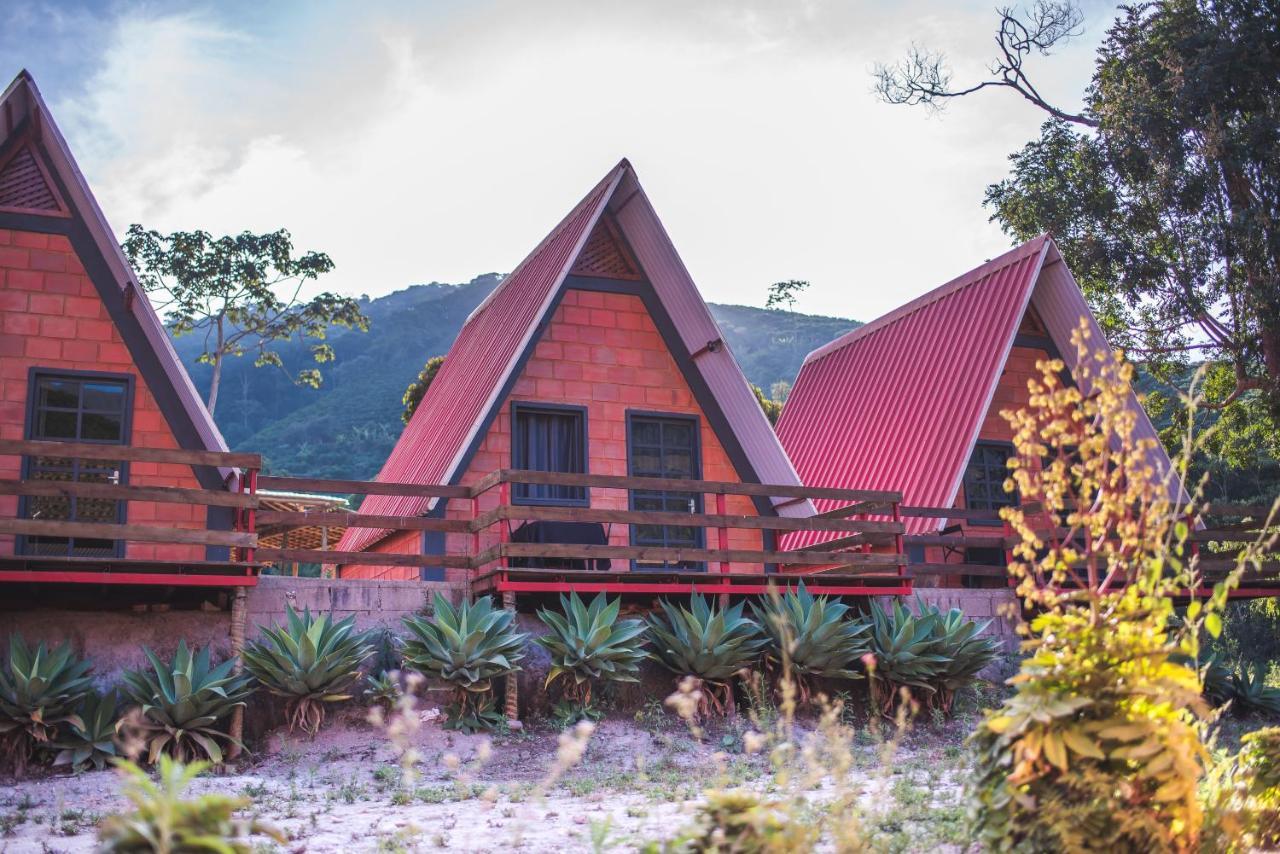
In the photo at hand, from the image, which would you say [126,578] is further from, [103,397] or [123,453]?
[103,397]

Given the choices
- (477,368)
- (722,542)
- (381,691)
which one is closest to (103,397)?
(477,368)

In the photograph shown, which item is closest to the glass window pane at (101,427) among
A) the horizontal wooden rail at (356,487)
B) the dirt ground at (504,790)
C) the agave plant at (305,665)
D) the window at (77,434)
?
the window at (77,434)

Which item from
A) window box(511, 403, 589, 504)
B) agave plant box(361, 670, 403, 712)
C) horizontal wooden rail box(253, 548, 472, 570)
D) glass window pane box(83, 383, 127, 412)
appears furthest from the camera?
window box(511, 403, 589, 504)

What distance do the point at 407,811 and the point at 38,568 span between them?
4926 millimetres

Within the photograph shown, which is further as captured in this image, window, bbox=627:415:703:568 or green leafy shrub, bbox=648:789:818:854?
window, bbox=627:415:703:568

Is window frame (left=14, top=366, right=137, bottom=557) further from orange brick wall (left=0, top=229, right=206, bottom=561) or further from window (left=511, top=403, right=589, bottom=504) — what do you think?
window (left=511, top=403, right=589, bottom=504)

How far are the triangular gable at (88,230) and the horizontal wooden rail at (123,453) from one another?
1.64 metres

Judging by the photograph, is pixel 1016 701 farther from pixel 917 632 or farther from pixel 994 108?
pixel 994 108

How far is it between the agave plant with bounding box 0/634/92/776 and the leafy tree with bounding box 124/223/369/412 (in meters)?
24.0

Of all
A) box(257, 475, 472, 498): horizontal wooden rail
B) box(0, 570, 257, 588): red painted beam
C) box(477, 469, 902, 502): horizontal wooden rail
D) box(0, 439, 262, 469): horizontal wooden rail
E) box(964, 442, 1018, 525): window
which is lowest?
box(0, 570, 257, 588): red painted beam

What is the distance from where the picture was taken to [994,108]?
28.8 m

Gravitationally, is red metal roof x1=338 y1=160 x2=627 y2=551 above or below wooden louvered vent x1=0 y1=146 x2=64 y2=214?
below

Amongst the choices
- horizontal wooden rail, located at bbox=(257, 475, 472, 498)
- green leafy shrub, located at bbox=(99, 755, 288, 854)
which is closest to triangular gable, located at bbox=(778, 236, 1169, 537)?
horizontal wooden rail, located at bbox=(257, 475, 472, 498)

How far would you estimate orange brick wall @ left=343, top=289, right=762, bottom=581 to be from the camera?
15.4 metres
